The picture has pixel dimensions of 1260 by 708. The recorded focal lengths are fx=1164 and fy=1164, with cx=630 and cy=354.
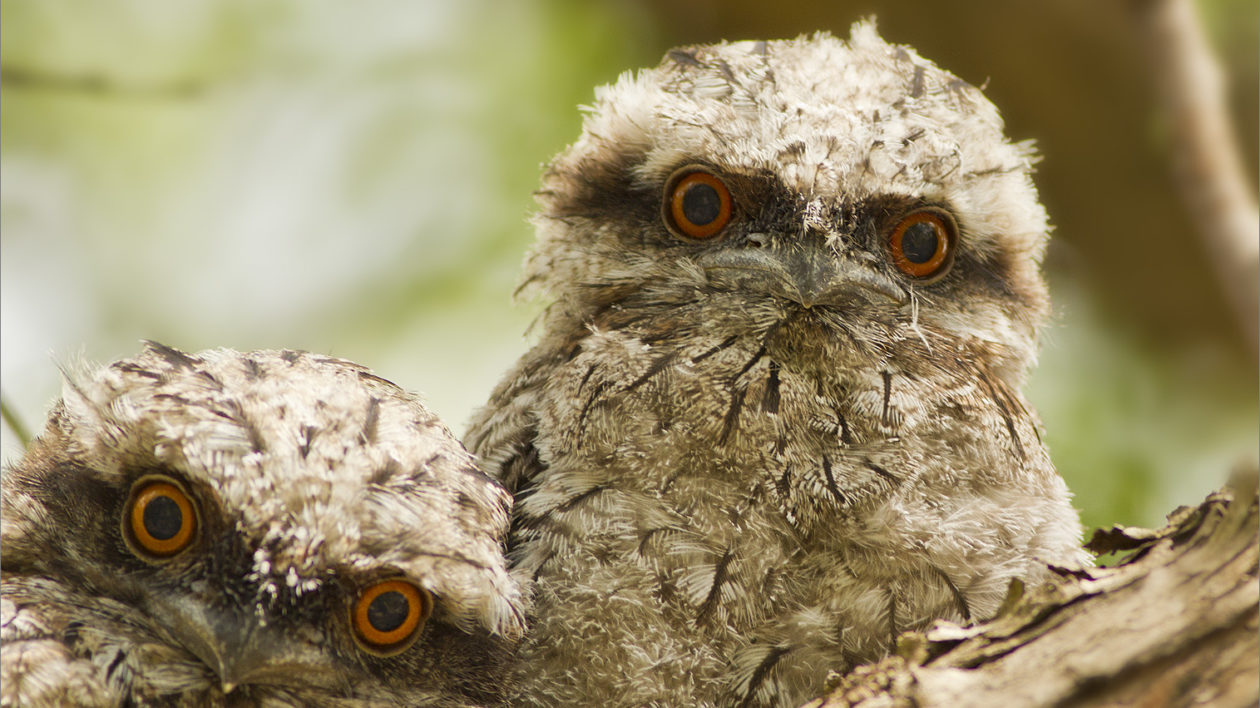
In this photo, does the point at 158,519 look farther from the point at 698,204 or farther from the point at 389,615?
the point at 698,204

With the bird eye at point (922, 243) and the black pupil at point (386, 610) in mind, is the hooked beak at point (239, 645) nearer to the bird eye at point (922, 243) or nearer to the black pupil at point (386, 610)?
the black pupil at point (386, 610)

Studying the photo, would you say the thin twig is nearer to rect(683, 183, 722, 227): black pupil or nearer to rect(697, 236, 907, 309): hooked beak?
rect(697, 236, 907, 309): hooked beak

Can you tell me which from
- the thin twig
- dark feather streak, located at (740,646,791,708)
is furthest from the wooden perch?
the thin twig

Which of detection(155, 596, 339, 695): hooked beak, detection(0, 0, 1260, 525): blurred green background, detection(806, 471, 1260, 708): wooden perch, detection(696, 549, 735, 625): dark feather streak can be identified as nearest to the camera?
detection(806, 471, 1260, 708): wooden perch

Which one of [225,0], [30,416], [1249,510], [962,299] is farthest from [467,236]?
[1249,510]

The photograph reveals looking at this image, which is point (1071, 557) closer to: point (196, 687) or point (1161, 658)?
point (1161, 658)

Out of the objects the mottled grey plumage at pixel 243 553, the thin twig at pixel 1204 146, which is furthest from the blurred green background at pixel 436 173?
the mottled grey plumage at pixel 243 553
